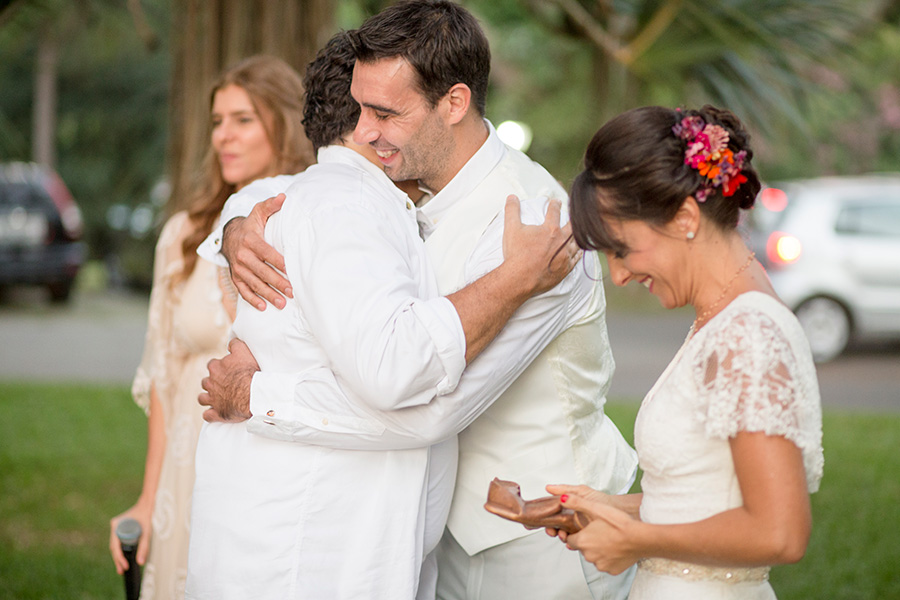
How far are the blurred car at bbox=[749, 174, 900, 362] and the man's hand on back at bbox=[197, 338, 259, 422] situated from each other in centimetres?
872

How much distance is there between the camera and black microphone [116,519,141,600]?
9.38ft

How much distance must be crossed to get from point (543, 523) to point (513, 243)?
57 centimetres

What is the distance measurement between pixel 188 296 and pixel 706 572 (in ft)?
6.17

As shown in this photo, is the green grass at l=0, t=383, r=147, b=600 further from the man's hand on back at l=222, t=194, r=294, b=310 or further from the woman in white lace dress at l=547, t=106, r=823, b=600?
the woman in white lace dress at l=547, t=106, r=823, b=600

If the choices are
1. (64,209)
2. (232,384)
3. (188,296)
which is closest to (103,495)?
(188,296)

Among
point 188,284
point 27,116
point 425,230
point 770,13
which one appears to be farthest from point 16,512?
point 27,116

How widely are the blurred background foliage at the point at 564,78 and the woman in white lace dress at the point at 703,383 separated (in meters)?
0.23

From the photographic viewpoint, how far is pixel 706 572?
193cm

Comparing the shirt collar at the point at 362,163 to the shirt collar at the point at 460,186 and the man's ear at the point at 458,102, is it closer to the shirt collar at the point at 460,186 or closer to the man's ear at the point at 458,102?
the shirt collar at the point at 460,186

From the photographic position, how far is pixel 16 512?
5570 mm

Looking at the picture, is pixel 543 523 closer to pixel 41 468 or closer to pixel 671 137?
pixel 671 137

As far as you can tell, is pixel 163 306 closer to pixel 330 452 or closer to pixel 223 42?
pixel 330 452

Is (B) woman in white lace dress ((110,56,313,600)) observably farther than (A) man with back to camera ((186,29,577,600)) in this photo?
Yes

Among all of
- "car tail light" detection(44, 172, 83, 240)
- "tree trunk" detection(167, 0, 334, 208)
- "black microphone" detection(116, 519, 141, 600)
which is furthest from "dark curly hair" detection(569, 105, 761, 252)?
"car tail light" detection(44, 172, 83, 240)
